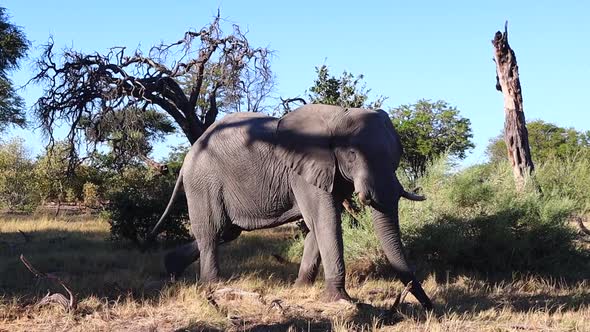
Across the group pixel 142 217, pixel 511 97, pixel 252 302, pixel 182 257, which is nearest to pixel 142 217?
pixel 142 217

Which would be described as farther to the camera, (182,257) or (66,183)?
(66,183)

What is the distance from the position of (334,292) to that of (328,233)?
65cm

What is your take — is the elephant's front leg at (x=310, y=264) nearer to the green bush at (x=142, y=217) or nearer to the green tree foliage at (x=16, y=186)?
the green bush at (x=142, y=217)

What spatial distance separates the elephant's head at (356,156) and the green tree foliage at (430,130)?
20.6 metres

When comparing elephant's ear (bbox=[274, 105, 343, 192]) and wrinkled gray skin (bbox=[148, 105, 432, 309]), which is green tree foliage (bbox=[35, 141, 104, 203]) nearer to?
wrinkled gray skin (bbox=[148, 105, 432, 309])

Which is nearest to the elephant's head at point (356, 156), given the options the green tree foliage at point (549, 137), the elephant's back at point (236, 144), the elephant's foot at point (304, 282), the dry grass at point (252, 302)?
the elephant's back at point (236, 144)

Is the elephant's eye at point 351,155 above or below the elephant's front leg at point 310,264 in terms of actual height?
above

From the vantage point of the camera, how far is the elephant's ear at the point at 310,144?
7.32 metres

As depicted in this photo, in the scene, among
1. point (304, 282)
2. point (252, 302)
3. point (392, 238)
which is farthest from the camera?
point (304, 282)

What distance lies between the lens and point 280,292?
25.4 feet

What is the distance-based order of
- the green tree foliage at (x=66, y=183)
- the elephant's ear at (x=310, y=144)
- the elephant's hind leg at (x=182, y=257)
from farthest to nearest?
1. the green tree foliage at (x=66, y=183)
2. the elephant's hind leg at (x=182, y=257)
3. the elephant's ear at (x=310, y=144)

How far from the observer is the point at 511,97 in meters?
12.7

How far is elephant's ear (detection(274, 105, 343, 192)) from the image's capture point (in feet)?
24.0

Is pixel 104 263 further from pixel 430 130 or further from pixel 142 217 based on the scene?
pixel 430 130
